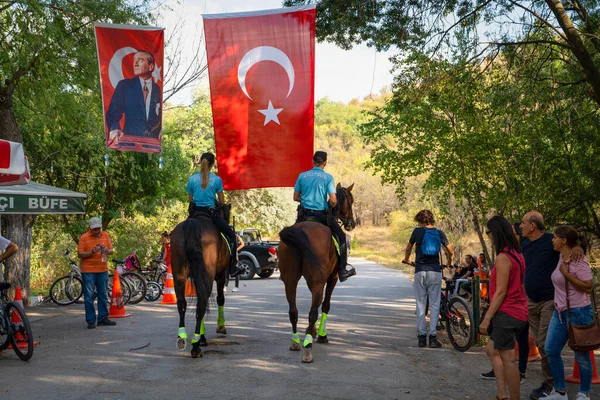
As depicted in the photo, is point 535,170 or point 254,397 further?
point 535,170

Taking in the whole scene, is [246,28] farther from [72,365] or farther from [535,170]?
[535,170]

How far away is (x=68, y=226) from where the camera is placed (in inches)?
955

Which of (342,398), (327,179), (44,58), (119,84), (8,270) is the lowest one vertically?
(342,398)

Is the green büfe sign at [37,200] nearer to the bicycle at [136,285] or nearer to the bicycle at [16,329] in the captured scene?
the bicycle at [16,329]

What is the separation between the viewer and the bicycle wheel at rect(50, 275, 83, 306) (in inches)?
674

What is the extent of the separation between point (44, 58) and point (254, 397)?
10.1 meters

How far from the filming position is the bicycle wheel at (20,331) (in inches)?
348

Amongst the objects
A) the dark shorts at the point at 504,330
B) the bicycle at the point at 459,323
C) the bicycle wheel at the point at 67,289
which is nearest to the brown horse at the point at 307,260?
the bicycle at the point at 459,323

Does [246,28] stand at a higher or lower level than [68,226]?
higher

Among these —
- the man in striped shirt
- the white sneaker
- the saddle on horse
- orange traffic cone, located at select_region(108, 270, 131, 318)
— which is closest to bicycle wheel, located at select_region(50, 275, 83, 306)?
orange traffic cone, located at select_region(108, 270, 131, 318)

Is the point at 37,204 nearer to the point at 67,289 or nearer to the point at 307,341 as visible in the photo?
the point at 67,289

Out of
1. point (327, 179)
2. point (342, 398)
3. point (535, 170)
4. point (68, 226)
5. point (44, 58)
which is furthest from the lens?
point (68, 226)

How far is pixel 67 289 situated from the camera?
56.6 feet

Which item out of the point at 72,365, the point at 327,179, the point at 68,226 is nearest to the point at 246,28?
the point at 327,179
